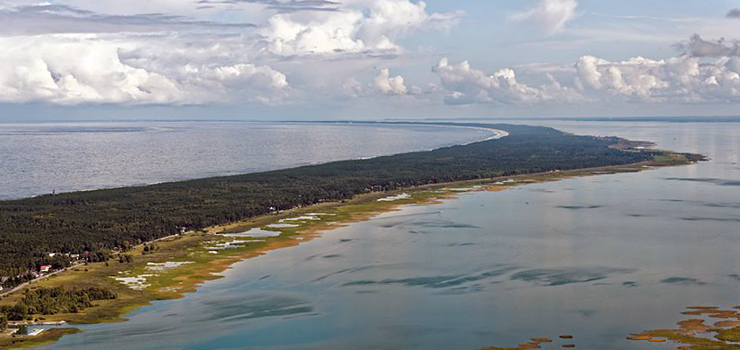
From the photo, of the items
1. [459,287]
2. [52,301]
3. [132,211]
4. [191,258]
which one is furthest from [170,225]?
[459,287]

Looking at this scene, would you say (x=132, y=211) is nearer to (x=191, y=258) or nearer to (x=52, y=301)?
(x=191, y=258)

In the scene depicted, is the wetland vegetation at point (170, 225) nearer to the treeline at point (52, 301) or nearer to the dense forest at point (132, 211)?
the dense forest at point (132, 211)

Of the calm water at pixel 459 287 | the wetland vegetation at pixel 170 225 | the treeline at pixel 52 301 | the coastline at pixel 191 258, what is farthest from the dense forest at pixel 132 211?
the calm water at pixel 459 287

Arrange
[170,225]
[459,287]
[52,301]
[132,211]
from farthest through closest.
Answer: [132,211] < [170,225] < [459,287] < [52,301]

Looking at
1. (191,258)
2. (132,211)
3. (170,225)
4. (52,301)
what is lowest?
A: (191,258)

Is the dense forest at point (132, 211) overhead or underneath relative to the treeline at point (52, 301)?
overhead

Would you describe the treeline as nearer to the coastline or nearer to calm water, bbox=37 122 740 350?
the coastline

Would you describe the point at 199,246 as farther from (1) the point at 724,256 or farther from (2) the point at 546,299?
(1) the point at 724,256
